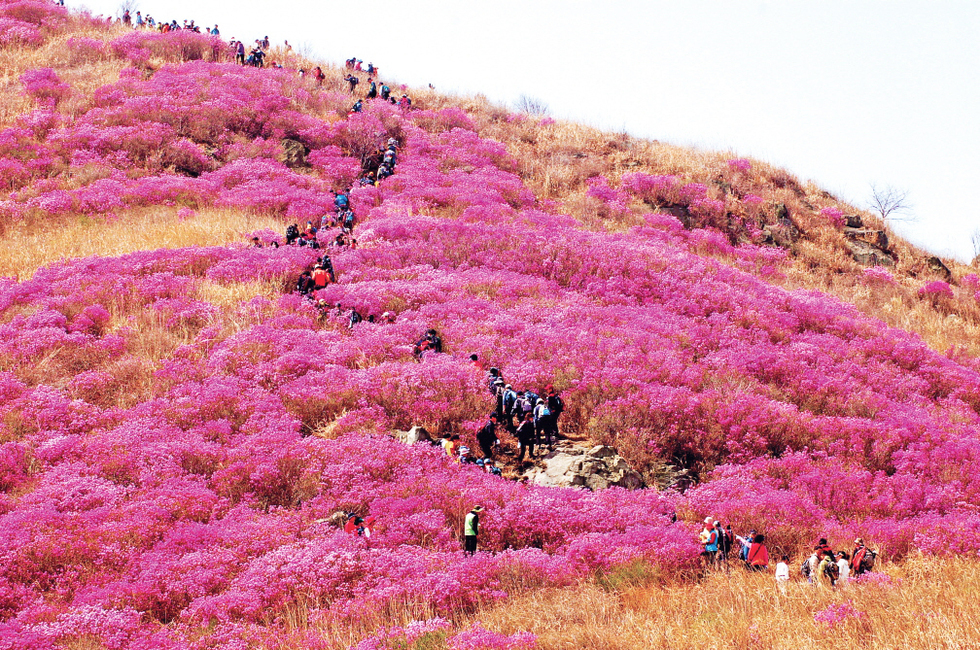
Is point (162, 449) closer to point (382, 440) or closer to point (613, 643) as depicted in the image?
point (382, 440)

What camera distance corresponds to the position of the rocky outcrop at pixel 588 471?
14.4 m

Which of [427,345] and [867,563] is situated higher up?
[427,345]

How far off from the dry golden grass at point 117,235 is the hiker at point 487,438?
13.1 m

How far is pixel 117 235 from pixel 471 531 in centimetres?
1850

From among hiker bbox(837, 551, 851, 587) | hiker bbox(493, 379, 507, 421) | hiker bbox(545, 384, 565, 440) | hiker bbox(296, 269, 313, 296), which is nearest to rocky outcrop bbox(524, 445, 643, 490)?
hiker bbox(545, 384, 565, 440)

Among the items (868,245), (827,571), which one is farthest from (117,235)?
(868,245)

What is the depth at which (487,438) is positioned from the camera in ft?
50.3

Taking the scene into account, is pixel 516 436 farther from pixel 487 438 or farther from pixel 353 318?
pixel 353 318

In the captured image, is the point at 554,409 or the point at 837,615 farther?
the point at 554,409

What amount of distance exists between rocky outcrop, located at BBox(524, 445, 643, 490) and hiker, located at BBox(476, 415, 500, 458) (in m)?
1.00

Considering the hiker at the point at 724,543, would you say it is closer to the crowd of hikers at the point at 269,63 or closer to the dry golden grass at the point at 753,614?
the dry golden grass at the point at 753,614

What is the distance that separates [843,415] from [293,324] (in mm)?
14260

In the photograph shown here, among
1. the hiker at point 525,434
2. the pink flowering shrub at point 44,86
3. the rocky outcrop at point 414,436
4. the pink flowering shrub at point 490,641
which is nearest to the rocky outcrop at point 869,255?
the hiker at point 525,434

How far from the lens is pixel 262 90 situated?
37531mm
